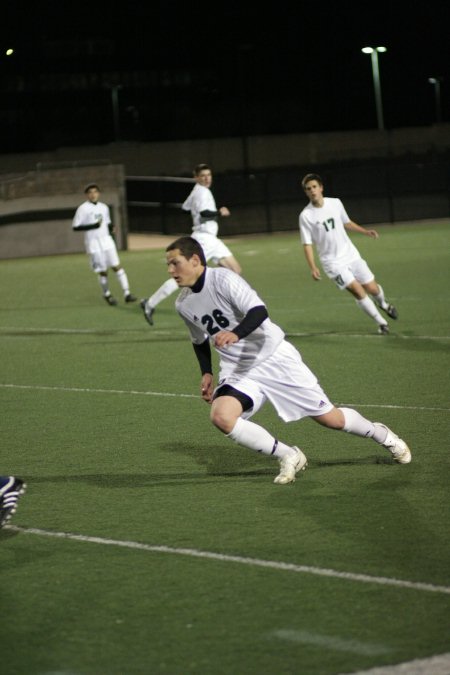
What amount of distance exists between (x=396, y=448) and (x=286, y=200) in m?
34.4

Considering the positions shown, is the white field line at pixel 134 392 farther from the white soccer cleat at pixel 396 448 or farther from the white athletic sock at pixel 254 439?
the white athletic sock at pixel 254 439

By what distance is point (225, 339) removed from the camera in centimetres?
733

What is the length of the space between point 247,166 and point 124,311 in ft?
143

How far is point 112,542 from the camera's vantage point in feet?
22.5

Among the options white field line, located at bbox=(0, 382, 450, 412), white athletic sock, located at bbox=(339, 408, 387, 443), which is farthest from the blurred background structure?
white athletic sock, located at bbox=(339, 408, 387, 443)

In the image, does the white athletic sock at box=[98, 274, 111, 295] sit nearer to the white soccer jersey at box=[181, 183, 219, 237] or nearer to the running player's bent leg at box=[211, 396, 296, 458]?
the white soccer jersey at box=[181, 183, 219, 237]

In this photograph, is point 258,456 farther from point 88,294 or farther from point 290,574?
point 88,294

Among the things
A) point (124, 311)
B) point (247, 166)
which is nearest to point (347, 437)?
point (124, 311)

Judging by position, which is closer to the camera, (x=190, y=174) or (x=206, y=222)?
(x=206, y=222)

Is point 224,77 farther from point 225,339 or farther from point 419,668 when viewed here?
point 419,668

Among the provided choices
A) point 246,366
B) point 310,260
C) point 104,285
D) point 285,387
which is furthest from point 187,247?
point 104,285

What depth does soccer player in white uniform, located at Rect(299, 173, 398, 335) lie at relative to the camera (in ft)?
49.0

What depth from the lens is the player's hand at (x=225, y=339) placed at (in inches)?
288

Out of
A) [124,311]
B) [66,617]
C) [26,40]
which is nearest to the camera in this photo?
[66,617]
